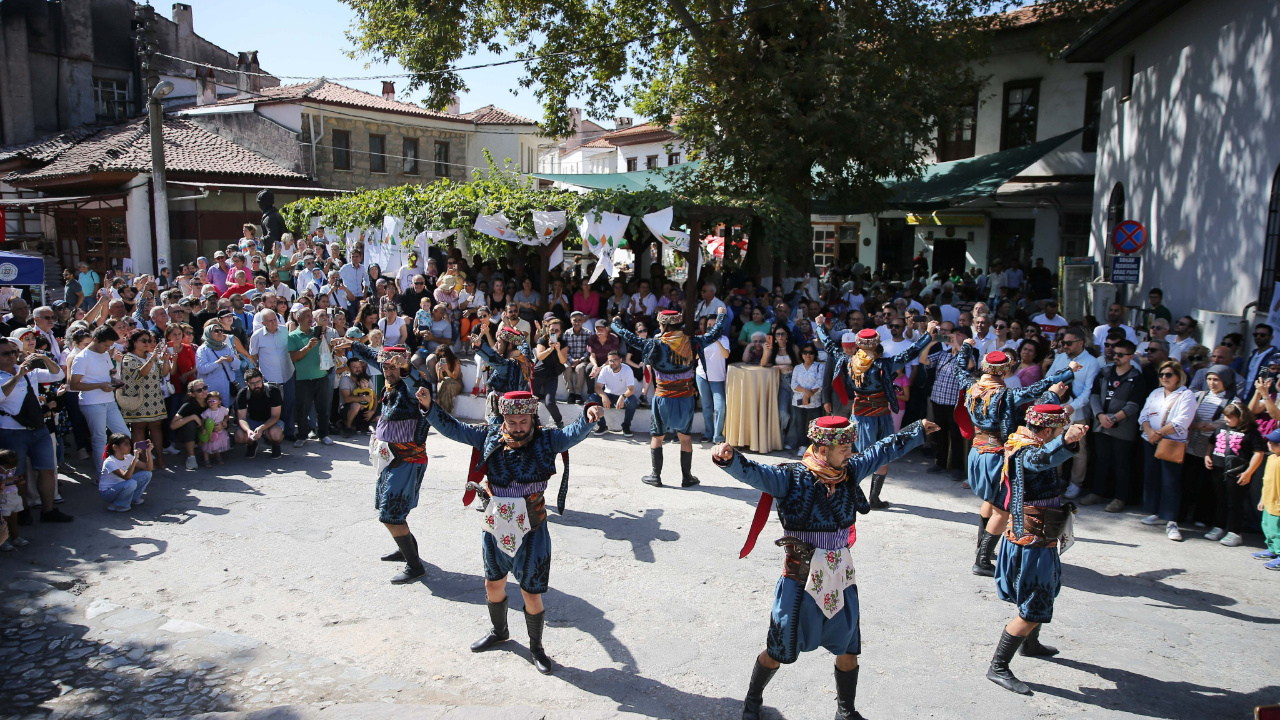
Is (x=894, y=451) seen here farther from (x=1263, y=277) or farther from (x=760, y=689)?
(x=1263, y=277)

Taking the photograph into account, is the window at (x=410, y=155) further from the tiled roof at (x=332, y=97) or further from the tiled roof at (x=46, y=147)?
the tiled roof at (x=46, y=147)

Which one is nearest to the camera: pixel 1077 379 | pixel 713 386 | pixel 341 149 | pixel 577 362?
pixel 1077 379

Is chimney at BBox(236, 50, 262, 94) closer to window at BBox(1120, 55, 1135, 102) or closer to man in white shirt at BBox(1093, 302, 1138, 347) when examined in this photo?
window at BBox(1120, 55, 1135, 102)

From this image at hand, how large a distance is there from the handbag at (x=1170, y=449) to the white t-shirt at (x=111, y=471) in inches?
357

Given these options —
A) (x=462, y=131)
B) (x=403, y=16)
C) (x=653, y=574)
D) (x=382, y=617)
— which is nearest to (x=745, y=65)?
(x=403, y=16)

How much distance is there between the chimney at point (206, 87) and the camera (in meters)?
31.0

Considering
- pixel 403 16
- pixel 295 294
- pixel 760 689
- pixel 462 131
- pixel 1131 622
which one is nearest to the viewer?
pixel 760 689

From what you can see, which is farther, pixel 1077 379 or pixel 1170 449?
pixel 1077 379

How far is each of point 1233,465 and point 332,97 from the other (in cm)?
2924

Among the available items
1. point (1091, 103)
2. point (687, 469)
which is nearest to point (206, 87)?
point (1091, 103)

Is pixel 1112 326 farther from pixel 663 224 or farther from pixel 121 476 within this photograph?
pixel 121 476

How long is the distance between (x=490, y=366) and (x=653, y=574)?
2590mm

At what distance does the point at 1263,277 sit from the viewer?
10070mm

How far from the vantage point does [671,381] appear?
8664 mm
